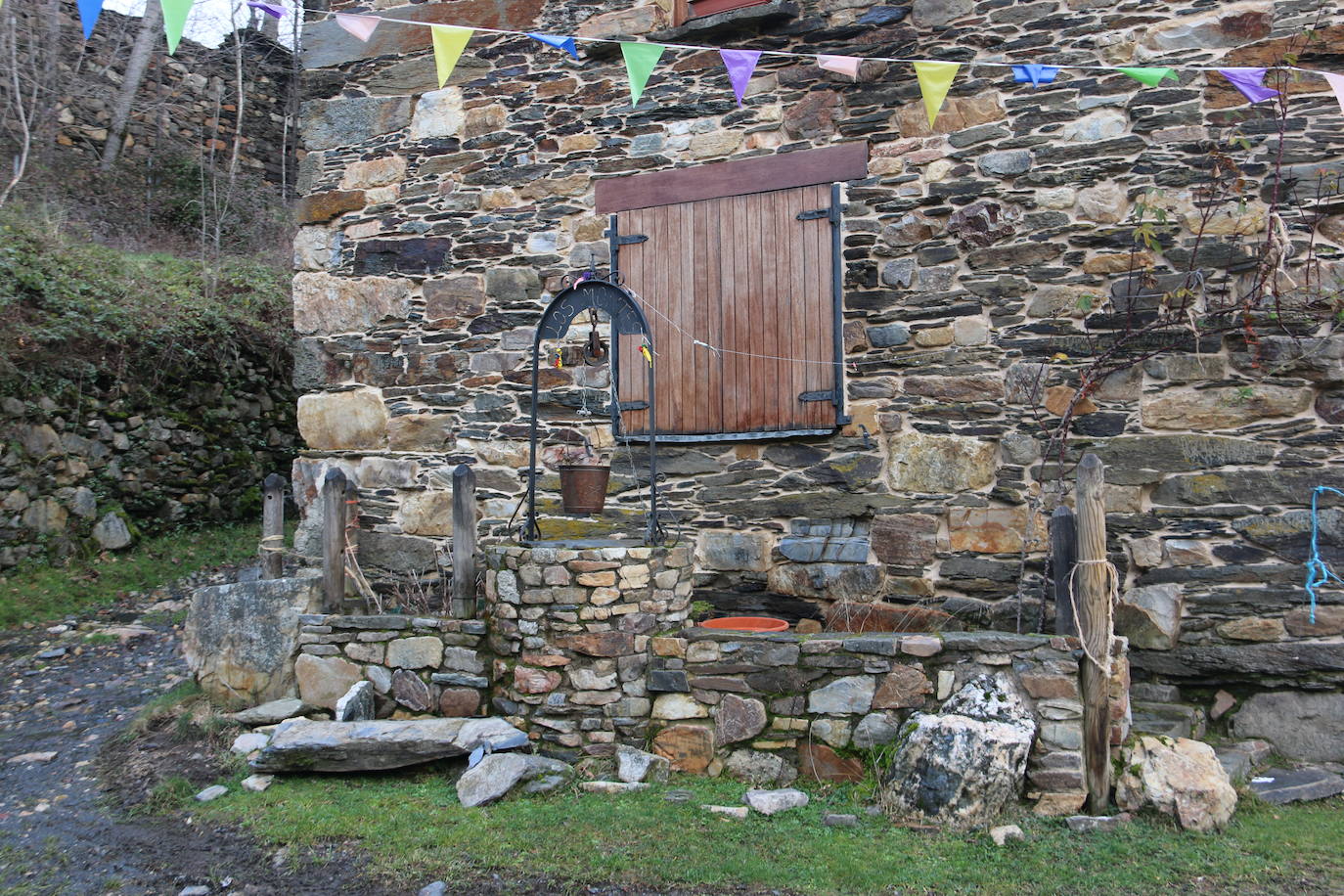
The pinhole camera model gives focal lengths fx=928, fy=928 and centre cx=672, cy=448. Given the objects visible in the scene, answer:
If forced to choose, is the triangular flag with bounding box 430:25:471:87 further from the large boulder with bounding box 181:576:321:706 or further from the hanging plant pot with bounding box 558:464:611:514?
the large boulder with bounding box 181:576:321:706

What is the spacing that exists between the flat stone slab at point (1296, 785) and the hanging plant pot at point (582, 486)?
125 inches

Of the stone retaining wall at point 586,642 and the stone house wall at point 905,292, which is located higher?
the stone house wall at point 905,292

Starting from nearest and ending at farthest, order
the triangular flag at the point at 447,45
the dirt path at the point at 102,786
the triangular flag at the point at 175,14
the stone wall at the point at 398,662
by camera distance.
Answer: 1. the dirt path at the point at 102,786
2. the triangular flag at the point at 175,14
3. the stone wall at the point at 398,662
4. the triangular flag at the point at 447,45

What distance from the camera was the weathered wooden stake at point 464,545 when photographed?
187 inches

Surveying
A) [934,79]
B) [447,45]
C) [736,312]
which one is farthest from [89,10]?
[934,79]

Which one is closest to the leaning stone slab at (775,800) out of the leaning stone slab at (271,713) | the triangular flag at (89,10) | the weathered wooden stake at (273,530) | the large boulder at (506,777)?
the large boulder at (506,777)

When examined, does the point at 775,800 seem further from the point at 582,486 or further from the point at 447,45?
the point at 447,45

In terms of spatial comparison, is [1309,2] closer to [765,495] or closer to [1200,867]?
[765,495]

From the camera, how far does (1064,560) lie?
4047 mm

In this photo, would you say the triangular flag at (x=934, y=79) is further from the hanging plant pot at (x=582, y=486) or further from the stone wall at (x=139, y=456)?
the stone wall at (x=139, y=456)

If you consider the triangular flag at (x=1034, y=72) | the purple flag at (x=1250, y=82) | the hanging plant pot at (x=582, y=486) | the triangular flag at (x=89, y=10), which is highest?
the triangular flag at (x=89, y=10)

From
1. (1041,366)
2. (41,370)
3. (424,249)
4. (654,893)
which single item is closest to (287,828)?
(654,893)

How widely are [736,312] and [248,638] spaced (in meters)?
3.32

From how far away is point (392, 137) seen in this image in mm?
6434
